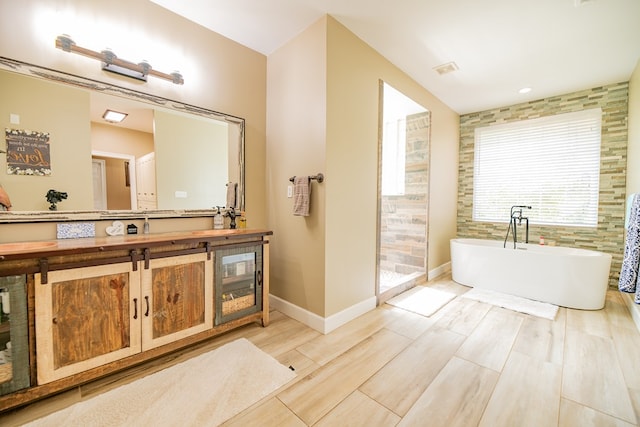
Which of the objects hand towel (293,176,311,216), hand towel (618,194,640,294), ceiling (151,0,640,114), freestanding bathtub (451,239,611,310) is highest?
ceiling (151,0,640,114)

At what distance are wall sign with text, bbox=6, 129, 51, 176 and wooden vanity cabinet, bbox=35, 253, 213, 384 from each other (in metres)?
0.79

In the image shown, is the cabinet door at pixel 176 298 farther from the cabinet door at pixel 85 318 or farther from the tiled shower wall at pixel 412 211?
the tiled shower wall at pixel 412 211

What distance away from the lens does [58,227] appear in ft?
5.74

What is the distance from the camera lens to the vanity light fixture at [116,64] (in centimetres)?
175

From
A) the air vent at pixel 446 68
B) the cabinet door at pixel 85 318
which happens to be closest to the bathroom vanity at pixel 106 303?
the cabinet door at pixel 85 318

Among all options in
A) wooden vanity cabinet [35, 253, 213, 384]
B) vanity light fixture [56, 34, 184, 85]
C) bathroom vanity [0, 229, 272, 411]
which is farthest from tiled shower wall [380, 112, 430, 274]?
vanity light fixture [56, 34, 184, 85]

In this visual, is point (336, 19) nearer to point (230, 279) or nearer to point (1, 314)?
point (230, 279)

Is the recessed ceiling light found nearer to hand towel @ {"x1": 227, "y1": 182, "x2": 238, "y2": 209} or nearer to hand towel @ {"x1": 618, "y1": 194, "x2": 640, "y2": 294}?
hand towel @ {"x1": 227, "y1": 182, "x2": 238, "y2": 209}

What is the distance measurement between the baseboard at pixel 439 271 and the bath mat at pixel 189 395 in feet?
9.36

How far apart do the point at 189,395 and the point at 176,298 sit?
0.63 m

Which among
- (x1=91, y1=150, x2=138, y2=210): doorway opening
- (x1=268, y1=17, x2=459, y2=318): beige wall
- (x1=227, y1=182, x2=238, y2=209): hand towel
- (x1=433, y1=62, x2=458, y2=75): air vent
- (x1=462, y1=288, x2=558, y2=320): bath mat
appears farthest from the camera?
(x1=433, y1=62, x2=458, y2=75): air vent

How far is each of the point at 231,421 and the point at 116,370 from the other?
916mm

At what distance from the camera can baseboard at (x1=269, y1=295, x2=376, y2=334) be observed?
2318mm

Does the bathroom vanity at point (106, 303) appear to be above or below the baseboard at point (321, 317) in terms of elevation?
above
